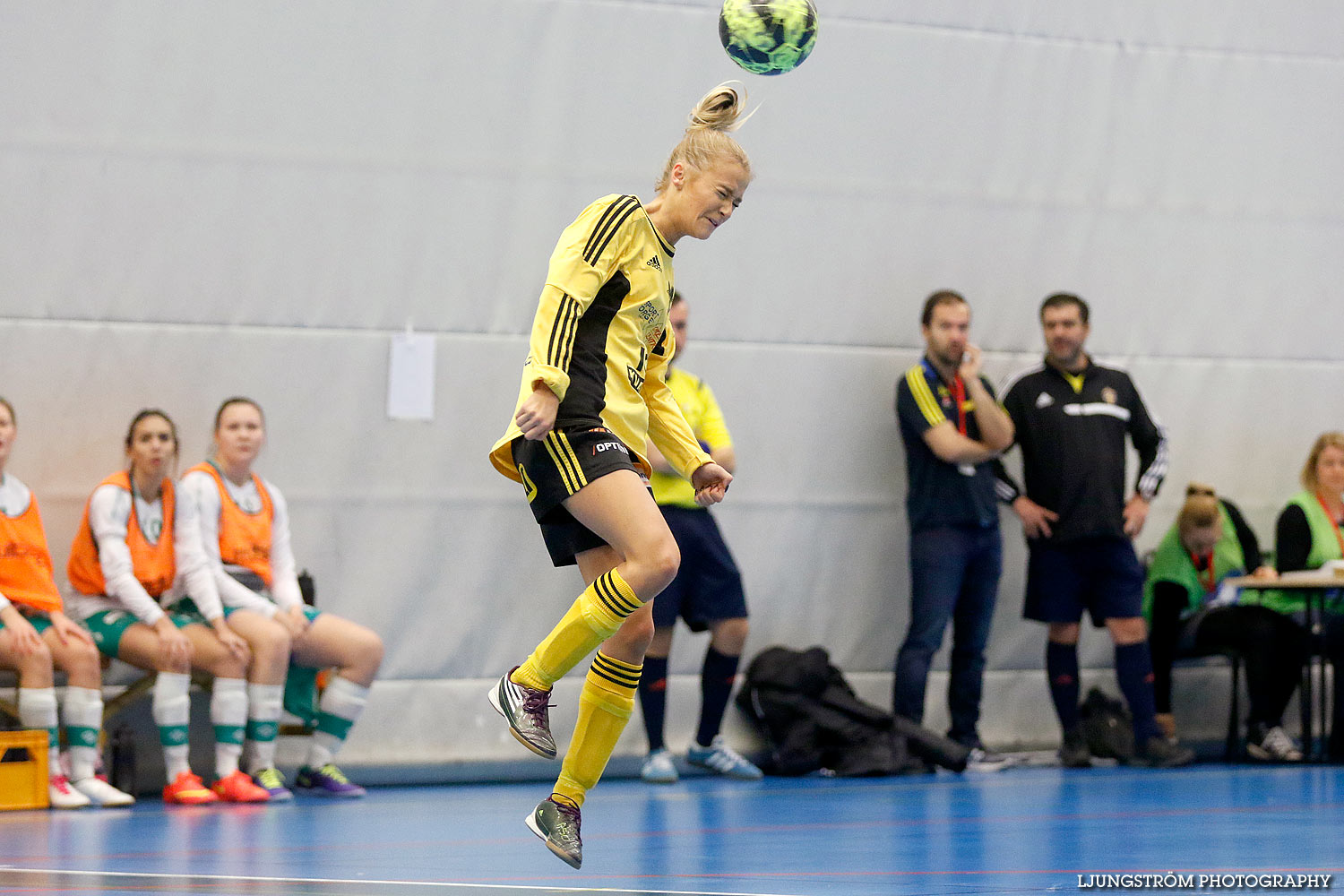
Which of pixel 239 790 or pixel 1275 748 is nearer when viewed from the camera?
pixel 239 790

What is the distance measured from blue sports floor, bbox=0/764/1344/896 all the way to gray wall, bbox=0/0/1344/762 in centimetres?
130

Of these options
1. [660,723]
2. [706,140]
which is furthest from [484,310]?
[706,140]

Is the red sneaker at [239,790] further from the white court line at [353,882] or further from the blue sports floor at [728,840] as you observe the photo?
the white court line at [353,882]

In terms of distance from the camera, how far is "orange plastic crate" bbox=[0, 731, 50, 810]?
6.04 m

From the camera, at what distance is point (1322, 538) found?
26.7 ft

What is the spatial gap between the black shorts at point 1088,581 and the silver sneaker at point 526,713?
14.5ft

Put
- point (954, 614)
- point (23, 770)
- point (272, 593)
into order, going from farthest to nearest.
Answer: point (954, 614) → point (272, 593) → point (23, 770)

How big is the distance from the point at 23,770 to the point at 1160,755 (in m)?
5.06

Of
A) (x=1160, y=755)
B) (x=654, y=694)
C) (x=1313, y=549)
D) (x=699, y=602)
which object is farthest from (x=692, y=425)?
(x=1313, y=549)

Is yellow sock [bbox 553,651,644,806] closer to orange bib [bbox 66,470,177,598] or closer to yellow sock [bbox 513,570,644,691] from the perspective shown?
yellow sock [bbox 513,570,644,691]

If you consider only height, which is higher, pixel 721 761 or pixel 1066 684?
pixel 1066 684

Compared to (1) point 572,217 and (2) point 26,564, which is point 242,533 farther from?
(1) point 572,217

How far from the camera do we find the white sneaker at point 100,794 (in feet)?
20.3

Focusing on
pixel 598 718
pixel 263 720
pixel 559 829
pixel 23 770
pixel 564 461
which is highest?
pixel 564 461
